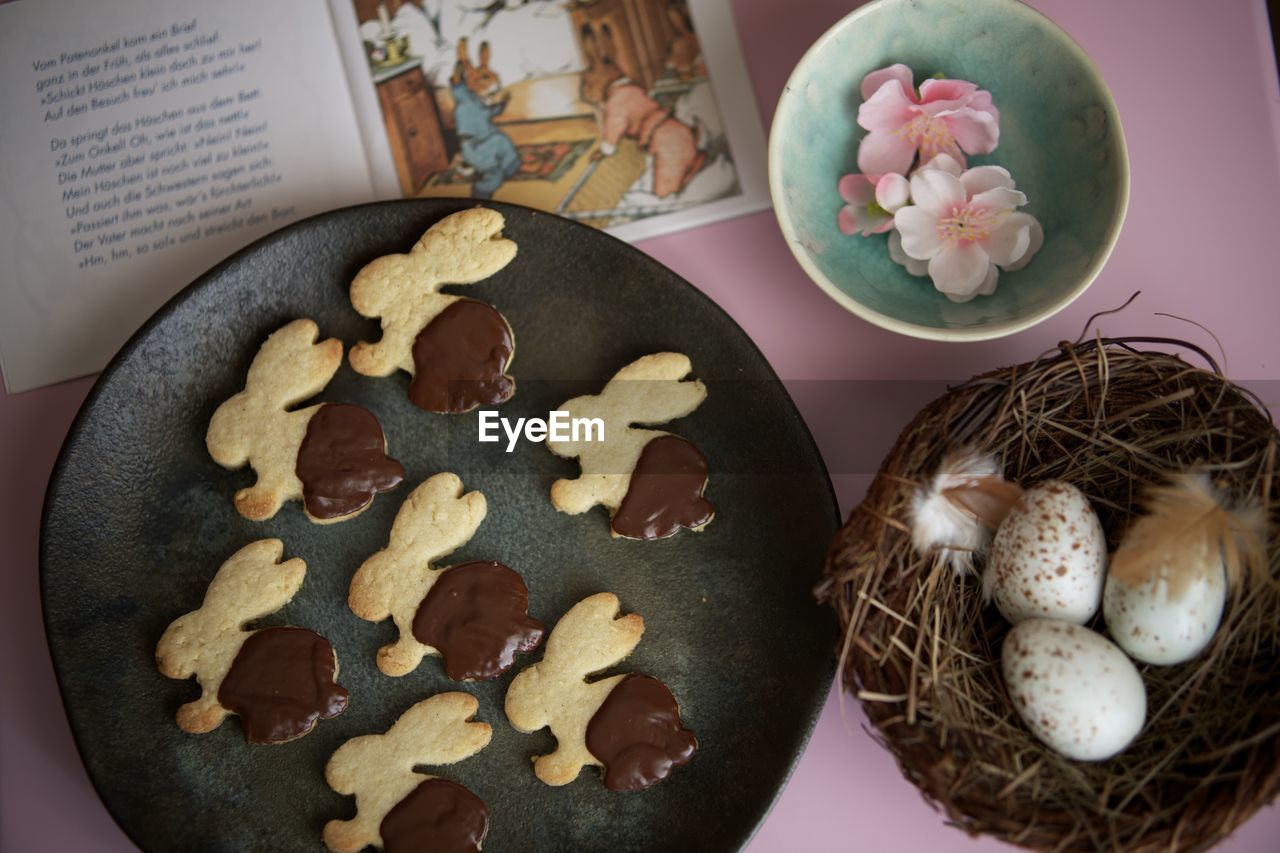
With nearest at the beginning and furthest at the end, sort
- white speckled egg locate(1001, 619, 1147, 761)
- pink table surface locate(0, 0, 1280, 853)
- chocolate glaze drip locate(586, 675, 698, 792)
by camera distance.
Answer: white speckled egg locate(1001, 619, 1147, 761)
chocolate glaze drip locate(586, 675, 698, 792)
pink table surface locate(0, 0, 1280, 853)

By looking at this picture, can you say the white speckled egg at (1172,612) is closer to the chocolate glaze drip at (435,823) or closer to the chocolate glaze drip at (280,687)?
the chocolate glaze drip at (435,823)

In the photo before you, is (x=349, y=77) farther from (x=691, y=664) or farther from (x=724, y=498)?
(x=691, y=664)

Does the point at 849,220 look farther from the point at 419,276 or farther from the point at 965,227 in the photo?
the point at 419,276


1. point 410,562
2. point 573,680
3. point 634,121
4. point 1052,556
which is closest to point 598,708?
point 573,680

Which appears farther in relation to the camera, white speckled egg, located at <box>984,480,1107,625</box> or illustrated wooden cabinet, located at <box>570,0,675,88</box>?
illustrated wooden cabinet, located at <box>570,0,675,88</box>

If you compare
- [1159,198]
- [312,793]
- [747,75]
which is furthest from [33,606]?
[1159,198]

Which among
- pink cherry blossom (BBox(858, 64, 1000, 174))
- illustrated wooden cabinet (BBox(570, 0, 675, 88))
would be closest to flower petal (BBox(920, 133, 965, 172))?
pink cherry blossom (BBox(858, 64, 1000, 174))

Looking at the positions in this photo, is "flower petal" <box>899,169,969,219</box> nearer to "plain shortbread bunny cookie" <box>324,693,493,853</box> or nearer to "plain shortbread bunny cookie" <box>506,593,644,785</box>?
"plain shortbread bunny cookie" <box>506,593,644,785</box>
